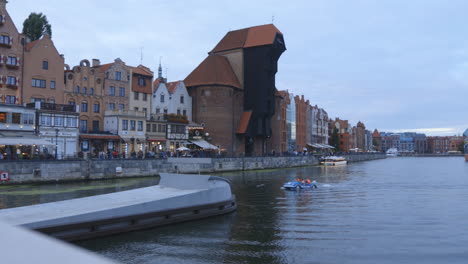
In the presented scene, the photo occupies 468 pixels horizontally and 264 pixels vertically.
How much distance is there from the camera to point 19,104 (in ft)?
162

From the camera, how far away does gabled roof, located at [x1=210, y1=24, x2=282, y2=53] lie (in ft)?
262

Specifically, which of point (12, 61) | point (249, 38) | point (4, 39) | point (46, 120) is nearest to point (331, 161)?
point (249, 38)

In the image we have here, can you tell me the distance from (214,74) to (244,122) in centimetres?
1097

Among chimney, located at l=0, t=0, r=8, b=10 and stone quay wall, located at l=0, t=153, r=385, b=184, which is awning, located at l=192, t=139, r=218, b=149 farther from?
chimney, located at l=0, t=0, r=8, b=10

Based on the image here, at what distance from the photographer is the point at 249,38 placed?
82062 mm

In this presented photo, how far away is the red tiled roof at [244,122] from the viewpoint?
255 ft

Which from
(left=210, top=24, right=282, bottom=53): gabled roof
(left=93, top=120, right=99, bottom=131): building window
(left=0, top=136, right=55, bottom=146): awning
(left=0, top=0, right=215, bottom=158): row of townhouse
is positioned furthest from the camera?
(left=210, top=24, right=282, bottom=53): gabled roof

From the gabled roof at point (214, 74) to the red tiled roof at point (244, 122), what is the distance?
218 inches

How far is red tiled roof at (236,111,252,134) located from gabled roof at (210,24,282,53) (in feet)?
44.5

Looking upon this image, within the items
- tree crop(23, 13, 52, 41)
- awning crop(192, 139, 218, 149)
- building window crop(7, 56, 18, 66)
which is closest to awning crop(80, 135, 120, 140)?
building window crop(7, 56, 18, 66)

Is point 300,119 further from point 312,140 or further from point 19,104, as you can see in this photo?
point 19,104

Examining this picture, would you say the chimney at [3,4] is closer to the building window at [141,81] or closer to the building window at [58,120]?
the building window at [58,120]

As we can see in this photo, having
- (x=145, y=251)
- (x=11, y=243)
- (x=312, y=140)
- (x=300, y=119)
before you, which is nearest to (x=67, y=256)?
(x=11, y=243)

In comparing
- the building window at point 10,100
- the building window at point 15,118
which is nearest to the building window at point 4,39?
the building window at point 10,100
